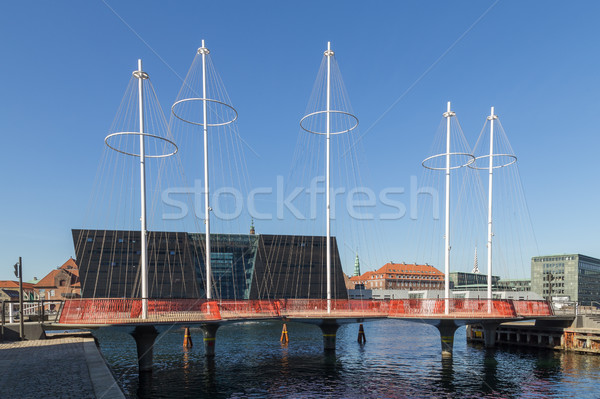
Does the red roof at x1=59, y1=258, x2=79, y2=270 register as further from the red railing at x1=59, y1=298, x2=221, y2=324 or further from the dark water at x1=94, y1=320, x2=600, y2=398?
the red railing at x1=59, y1=298, x2=221, y2=324

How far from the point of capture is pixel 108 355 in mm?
38906

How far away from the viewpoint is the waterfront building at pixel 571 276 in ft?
558

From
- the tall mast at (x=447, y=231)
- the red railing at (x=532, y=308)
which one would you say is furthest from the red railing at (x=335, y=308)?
the red railing at (x=532, y=308)

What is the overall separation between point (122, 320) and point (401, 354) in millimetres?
23836

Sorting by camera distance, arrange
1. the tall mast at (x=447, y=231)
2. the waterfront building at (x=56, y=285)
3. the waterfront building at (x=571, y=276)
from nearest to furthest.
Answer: the tall mast at (x=447, y=231), the waterfront building at (x=56, y=285), the waterfront building at (x=571, y=276)

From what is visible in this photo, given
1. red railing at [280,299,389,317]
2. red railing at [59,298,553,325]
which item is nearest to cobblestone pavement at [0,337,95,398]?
red railing at [59,298,553,325]

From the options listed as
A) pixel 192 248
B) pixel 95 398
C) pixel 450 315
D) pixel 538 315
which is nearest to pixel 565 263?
pixel 192 248

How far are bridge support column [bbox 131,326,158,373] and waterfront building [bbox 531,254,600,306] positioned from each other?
556 feet

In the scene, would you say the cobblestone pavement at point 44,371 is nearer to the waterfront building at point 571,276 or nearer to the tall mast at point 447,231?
the tall mast at point 447,231

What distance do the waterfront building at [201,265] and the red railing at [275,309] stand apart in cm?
5432

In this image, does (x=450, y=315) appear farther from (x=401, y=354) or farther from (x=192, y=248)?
(x=192, y=248)

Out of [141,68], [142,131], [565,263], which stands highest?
[141,68]

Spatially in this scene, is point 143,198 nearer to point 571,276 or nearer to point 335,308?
point 335,308

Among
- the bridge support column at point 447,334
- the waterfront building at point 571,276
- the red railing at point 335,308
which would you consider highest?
the red railing at point 335,308
